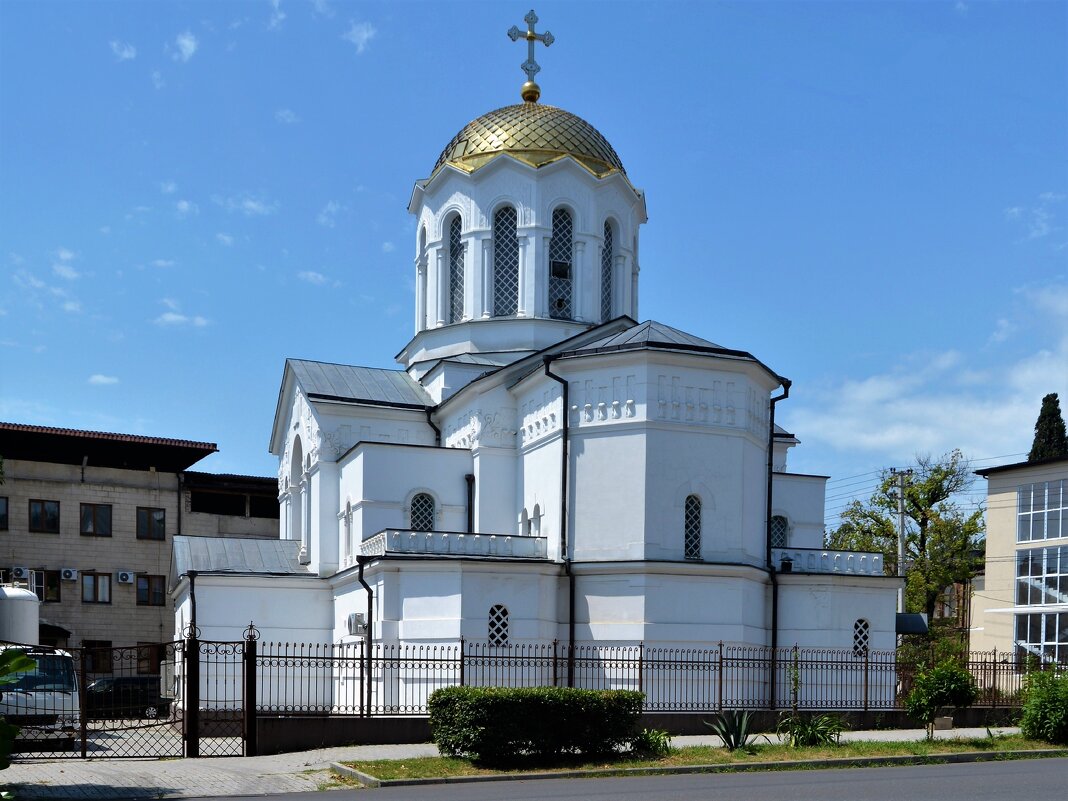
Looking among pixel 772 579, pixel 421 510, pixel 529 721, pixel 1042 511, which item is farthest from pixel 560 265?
pixel 1042 511

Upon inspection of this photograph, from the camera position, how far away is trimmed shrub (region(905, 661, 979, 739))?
2091 cm

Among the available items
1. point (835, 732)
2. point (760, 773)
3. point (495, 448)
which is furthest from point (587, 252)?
point (760, 773)

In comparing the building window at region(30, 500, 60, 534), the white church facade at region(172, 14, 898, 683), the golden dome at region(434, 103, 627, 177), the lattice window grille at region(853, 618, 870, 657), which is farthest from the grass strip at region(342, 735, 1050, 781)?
the building window at region(30, 500, 60, 534)

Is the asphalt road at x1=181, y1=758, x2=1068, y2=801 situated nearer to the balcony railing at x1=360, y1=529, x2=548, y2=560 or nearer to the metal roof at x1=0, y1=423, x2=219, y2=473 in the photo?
the balcony railing at x1=360, y1=529, x2=548, y2=560

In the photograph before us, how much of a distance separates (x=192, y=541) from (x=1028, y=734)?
1973 centimetres

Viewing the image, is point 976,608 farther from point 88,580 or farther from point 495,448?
point 88,580

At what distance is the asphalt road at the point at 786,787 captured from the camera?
13.7 meters

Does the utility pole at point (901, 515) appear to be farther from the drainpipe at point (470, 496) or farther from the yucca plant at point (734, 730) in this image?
the yucca plant at point (734, 730)

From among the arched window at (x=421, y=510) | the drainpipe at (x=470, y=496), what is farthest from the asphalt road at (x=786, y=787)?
the arched window at (x=421, y=510)

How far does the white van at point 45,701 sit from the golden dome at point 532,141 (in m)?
15.6

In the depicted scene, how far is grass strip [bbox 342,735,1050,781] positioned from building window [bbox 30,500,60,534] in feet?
90.8

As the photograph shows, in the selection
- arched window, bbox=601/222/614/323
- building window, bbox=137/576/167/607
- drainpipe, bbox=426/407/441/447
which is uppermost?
arched window, bbox=601/222/614/323

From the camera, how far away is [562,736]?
17453 mm

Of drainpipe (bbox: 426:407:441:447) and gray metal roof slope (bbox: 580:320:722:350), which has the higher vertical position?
gray metal roof slope (bbox: 580:320:722:350)
